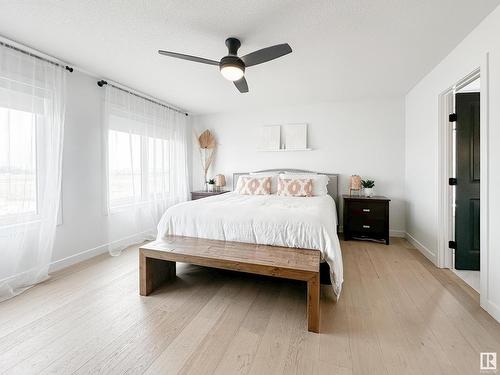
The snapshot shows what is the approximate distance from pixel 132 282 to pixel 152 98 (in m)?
2.94

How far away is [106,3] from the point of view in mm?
1696

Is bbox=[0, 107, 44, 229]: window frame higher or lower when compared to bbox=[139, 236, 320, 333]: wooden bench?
higher

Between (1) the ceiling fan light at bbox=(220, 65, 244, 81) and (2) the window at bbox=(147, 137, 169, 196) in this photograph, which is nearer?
(1) the ceiling fan light at bbox=(220, 65, 244, 81)

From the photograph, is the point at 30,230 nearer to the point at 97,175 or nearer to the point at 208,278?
the point at 97,175

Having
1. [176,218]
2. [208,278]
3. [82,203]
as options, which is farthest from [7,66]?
[208,278]

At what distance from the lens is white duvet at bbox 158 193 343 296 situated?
1.94 metres

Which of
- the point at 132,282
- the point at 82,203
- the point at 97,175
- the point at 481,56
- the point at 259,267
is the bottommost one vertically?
the point at 132,282

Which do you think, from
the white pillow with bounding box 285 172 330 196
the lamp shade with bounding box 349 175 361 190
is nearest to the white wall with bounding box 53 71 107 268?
the white pillow with bounding box 285 172 330 196

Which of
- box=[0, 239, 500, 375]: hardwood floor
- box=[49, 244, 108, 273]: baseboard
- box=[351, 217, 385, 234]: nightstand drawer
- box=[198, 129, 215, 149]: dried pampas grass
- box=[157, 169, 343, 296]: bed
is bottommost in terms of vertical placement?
box=[0, 239, 500, 375]: hardwood floor

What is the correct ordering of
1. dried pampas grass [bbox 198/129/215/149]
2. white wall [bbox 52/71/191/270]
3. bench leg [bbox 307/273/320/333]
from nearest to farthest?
bench leg [bbox 307/273/320/333], white wall [bbox 52/71/191/270], dried pampas grass [bbox 198/129/215/149]

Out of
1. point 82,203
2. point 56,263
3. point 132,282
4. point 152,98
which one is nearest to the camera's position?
point 132,282

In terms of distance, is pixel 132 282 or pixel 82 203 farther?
pixel 82 203

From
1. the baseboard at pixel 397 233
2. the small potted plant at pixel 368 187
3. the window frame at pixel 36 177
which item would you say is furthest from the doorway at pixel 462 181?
the window frame at pixel 36 177

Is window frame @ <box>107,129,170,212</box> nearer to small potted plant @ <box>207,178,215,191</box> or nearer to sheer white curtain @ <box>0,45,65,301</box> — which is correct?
sheer white curtain @ <box>0,45,65,301</box>
